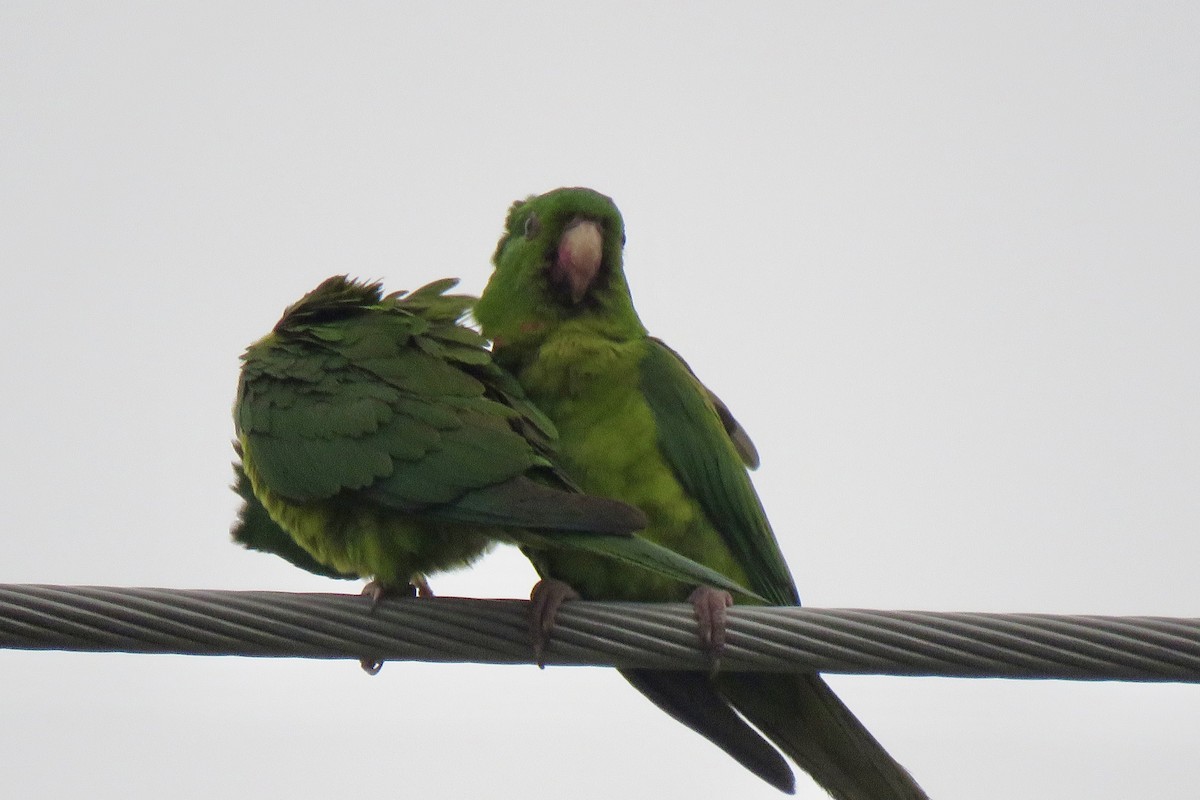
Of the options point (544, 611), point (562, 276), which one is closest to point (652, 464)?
point (562, 276)

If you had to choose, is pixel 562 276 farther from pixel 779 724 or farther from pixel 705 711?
pixel 779 724

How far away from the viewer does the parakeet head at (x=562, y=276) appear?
3.87 meters

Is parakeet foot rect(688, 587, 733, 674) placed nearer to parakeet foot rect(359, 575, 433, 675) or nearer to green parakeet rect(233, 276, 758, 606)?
green parakeet rect(233, 276, 758, 606)

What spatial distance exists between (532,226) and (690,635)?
165cm

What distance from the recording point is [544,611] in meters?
2.95

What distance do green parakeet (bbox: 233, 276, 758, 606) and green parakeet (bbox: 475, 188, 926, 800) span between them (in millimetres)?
227

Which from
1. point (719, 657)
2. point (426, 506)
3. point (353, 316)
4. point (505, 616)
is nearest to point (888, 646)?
point (719, 657)

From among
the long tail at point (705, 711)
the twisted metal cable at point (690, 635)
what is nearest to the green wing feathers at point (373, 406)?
the twisted metal cable at point (690, 635)

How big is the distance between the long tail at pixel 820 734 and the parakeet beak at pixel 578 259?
122 cm

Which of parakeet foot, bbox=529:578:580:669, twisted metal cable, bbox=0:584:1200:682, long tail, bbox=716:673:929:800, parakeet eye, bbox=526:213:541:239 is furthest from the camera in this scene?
parakeet eye, bbox=526:213:541:239

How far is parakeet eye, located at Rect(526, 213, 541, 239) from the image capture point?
4031 millimetres

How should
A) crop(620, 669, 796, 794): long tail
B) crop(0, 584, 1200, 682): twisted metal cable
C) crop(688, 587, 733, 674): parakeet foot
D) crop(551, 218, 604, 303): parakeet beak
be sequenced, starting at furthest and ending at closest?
1. crop(551, 218, 604, 303): parakeet beak
2. crop(620, 669, 796, 794): long tail
3. crop(688, 587, 733, 674): parakeet foot
4. crop(0, 584, 1200, 682): twisted metal cable

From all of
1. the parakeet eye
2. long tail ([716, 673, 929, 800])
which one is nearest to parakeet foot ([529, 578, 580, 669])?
long tail ([716, 673, 929, 800])

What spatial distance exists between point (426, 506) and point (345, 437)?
0.30m
